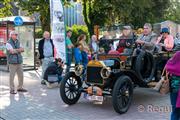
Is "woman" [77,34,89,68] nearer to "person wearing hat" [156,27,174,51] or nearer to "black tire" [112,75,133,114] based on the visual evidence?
"person wearing hat" [156,27,174,51]

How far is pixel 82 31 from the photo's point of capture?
25469mm

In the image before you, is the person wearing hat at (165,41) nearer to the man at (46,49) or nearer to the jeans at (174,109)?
the man at (46,49)

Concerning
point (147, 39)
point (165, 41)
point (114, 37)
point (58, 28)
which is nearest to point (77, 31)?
point (58, 28)

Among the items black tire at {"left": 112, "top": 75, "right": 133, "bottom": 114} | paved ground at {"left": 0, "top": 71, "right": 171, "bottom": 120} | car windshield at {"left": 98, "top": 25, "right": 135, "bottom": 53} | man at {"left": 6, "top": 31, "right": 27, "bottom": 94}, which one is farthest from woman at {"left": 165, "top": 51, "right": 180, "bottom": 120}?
man at {"left": 6, "top": 31, "right": 27, "bottom": 94}

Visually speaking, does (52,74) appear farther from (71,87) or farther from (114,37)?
(71,87)

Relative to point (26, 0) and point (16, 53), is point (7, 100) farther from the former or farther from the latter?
point (26, 0)

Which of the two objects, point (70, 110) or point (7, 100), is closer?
point (70, 110)

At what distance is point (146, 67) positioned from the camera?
895cm

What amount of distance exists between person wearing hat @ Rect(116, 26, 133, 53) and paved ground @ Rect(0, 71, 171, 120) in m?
1.29

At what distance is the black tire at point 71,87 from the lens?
8.52 m

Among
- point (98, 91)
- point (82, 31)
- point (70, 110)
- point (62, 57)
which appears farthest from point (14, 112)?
point (82, 31)

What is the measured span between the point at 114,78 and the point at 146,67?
1.28 m

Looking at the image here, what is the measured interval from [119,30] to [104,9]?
17.2 m

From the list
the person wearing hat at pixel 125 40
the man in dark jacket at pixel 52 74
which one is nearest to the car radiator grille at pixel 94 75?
the person wearing hat at pixel 125 40
